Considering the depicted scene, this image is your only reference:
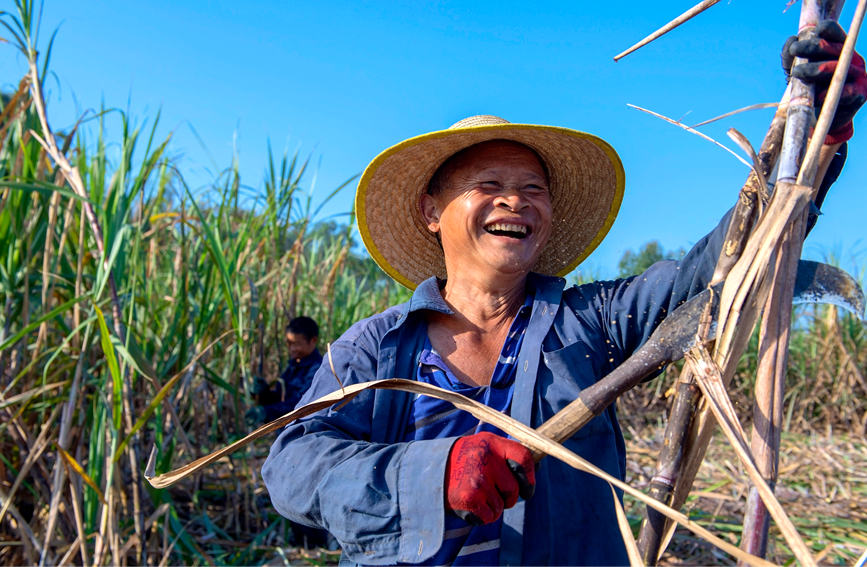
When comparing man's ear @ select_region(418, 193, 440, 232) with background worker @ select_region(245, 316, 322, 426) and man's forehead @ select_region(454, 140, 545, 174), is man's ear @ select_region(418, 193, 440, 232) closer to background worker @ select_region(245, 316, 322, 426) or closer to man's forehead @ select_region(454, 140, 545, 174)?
man's forehead @ select_region(454, 140, 545, 174)

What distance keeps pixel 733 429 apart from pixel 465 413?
682mm

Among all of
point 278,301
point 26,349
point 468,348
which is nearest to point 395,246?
point 468,348

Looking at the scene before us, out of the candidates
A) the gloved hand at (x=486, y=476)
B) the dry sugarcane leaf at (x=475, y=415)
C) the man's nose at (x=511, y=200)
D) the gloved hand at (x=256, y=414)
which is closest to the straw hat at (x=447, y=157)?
the man's nose at (x=511, y=200)

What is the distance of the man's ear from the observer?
2.03m

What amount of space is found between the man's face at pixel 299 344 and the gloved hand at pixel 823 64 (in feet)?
10.9

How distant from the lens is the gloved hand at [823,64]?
3.47ft

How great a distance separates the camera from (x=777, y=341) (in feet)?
3.42

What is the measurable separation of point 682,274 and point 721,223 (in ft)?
0.50

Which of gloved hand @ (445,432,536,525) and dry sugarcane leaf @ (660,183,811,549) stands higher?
dry sugarcane leaf @ (660,183,811,549)

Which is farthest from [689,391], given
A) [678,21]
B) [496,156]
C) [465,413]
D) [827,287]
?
[496,156]

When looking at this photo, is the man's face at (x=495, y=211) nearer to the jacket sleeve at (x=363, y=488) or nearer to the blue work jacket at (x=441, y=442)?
the blue work jacket at (x=441, y=442)

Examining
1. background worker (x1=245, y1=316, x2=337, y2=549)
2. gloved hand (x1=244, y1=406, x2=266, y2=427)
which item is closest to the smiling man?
background worker (x1=245, y1=316, x2=337, y2=549)

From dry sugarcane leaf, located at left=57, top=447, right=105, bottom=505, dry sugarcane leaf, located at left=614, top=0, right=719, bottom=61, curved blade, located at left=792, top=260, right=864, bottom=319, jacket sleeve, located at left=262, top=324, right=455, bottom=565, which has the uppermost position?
dry sugarcane leaf, located at left=614, top=0, right=719, bottom=61

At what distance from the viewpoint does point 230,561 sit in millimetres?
3197
